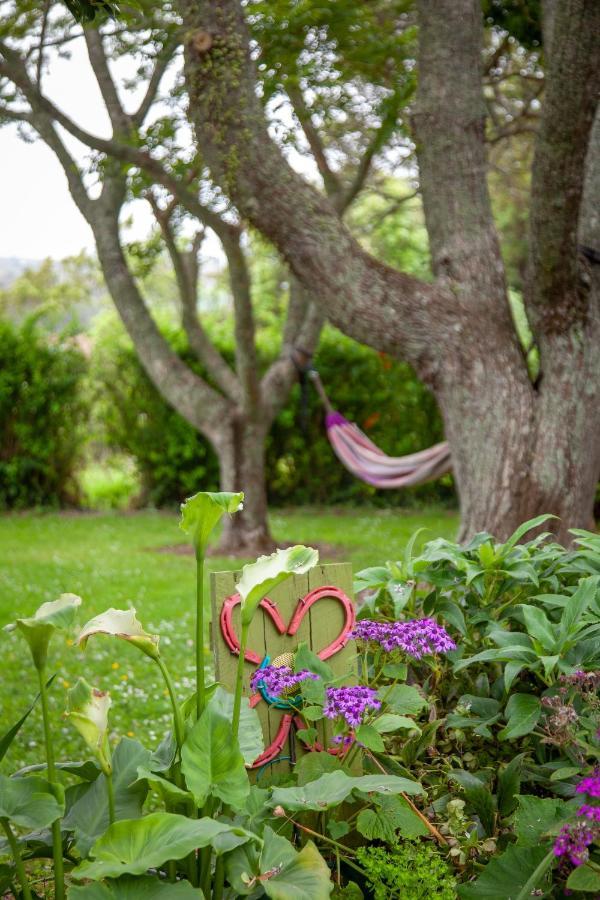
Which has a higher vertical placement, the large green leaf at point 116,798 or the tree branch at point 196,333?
the tree branch at point 196,333

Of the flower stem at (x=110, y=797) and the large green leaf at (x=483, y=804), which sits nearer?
the flower stem at (x=110, y=797)

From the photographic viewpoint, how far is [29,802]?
137 centimetres

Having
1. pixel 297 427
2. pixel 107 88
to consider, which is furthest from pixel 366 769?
pixel 297 427

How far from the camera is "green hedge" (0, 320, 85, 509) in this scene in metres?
9.37

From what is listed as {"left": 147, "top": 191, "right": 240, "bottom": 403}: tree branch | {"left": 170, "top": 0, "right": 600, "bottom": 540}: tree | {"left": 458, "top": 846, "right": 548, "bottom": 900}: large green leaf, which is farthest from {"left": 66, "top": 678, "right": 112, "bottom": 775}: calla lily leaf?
{"left": 147, "top": 191, "right": 240, "bottom": 403}: tree branch

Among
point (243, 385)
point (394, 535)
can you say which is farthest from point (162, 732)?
point (394, 535)

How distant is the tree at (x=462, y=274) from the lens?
13.2 feet

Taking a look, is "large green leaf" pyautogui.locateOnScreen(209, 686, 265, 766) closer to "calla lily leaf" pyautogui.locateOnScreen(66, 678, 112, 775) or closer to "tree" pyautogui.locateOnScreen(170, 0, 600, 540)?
"calla lily leaf" pyautogui.locateOnScreen(66, 678, 112, 775)

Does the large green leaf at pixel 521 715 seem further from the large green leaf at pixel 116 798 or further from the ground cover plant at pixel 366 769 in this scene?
the large green leaf at pixel 116 798

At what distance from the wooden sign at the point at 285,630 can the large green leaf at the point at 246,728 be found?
0.15m

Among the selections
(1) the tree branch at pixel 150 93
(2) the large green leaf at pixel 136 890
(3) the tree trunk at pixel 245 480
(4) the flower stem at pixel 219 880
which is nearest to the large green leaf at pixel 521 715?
(4) the flower stem at pixel 219 880

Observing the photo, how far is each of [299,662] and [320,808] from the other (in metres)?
0.37

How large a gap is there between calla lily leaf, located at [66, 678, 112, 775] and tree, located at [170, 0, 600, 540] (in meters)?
2.88

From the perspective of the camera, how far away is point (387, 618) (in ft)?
7.06
